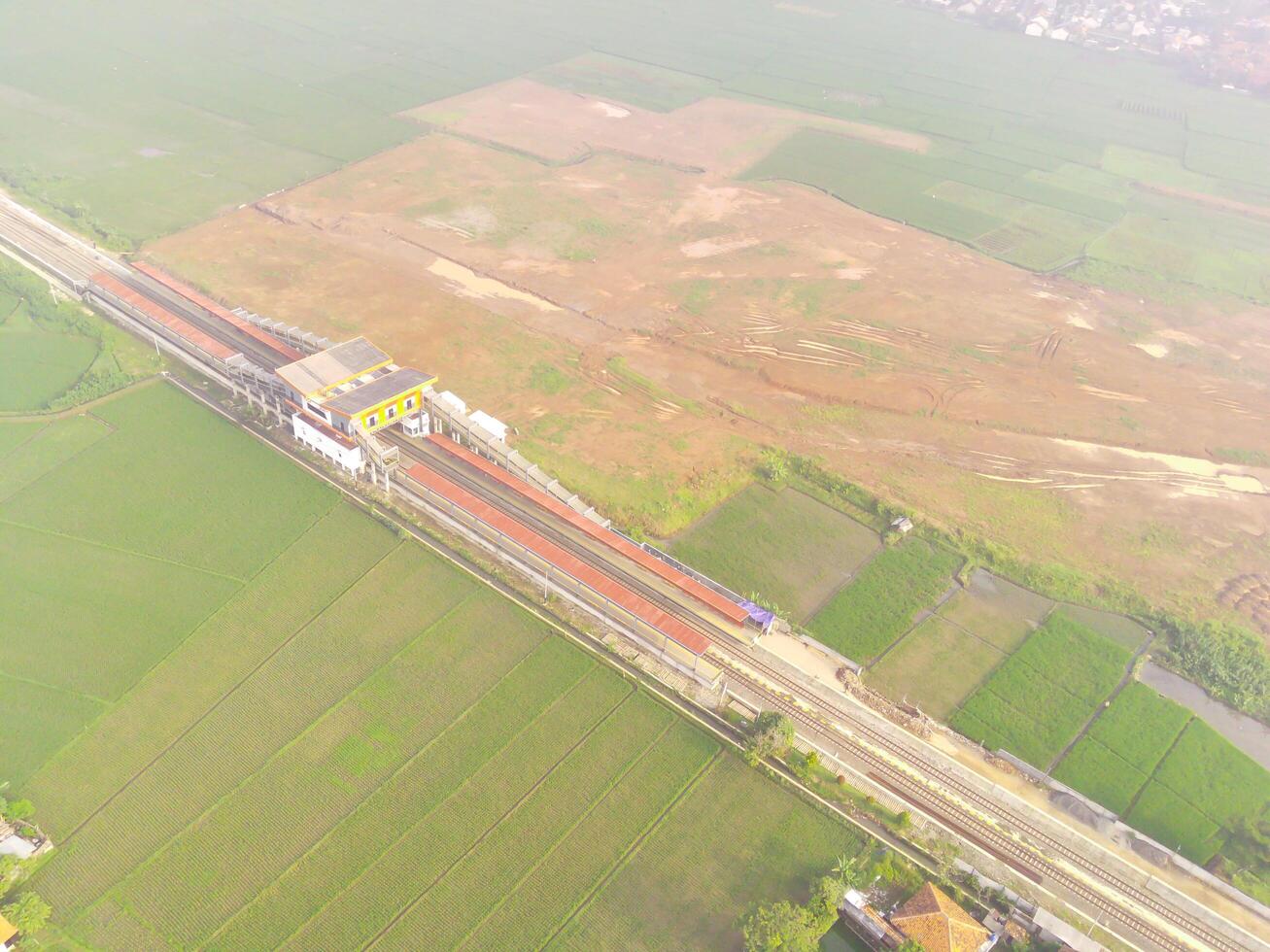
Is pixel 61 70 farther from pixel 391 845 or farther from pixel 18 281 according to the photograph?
pixel 391 845

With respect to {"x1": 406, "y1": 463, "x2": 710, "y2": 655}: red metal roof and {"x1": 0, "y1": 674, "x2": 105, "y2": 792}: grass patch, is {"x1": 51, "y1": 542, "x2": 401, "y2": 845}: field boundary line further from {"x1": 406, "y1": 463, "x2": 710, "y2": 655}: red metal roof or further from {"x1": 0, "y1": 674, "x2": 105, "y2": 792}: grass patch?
{"x1": 406, "y1": 463, "x2": 710, "y2": 655}: red metal roof

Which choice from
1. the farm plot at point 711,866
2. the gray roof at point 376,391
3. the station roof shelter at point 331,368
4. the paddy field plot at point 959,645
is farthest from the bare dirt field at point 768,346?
the farm plot at point 711,866

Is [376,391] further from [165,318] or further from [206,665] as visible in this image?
[165,318]

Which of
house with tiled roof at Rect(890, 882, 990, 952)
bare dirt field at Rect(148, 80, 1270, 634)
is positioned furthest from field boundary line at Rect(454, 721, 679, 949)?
bare dirt field at Rect(148, 80, 1270, 634)

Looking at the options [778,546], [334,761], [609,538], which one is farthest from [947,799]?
[334,761]

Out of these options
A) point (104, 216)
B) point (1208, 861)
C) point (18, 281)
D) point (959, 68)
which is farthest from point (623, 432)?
point (959, 68)
